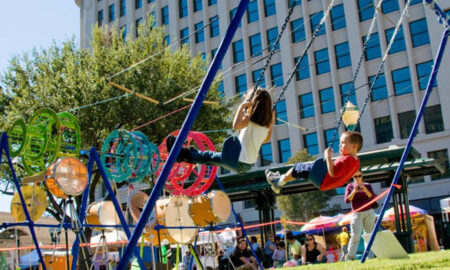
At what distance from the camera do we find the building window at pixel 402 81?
34.0m

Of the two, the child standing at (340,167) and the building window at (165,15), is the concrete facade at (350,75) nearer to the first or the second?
the building window at (165,15)

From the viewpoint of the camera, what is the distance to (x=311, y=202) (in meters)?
31.2

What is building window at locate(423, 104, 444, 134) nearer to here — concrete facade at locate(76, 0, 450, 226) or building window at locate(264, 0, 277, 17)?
concrete facade at locate(76, 0, 450, 226)

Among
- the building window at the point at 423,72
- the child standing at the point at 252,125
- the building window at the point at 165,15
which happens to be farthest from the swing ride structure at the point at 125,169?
the building window at the point at 165,15

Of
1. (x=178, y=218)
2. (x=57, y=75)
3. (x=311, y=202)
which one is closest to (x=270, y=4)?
(x=311, y=202)

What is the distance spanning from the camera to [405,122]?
1340 inches

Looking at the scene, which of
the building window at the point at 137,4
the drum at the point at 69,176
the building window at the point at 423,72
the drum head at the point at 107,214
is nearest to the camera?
the drum at the point at 69,176

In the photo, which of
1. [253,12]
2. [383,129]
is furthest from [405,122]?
[253,12]

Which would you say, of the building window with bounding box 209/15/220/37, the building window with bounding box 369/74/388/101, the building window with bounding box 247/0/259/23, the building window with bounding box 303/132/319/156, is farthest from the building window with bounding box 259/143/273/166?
the building window with bounding box 209/15/220/37

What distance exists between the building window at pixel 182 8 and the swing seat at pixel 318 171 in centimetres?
4174

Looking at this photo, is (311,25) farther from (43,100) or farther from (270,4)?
(43,100)

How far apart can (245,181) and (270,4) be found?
92.3ft

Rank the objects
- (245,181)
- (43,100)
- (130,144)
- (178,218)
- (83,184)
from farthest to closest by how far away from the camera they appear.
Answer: (43,100), (245,181), (178,218), (130,144), (83,184)

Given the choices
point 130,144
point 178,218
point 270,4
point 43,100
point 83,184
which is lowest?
point 178,218
